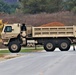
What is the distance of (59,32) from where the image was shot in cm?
4788

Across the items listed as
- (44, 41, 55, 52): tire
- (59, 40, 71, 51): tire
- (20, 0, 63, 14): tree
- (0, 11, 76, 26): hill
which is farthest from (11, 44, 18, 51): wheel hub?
(20, 0, 63, 14): tree

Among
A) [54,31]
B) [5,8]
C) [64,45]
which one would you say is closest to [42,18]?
[5,8]

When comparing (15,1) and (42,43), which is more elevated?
(15,1)

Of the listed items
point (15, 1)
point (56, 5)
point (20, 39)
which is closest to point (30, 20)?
point (56, 5)

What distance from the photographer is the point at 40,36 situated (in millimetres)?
47594

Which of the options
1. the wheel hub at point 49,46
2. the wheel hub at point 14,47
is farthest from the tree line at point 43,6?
the wheel hub at point 14,47

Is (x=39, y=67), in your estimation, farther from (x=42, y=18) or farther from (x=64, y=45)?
(x=42, y=18)

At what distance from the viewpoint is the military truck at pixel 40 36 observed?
47.0 metres

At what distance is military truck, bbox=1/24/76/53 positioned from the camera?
1852 inches

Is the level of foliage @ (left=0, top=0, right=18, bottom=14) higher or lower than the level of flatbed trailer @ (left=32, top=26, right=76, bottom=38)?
higher

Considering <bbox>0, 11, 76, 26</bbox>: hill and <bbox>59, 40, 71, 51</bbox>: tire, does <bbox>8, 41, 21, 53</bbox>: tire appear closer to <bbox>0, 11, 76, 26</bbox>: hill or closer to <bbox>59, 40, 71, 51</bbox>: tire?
<bbox>59, 40, 71, 51</bbox>: tire

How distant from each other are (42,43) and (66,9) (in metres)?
53.5

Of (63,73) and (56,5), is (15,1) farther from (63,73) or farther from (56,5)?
(63,73)

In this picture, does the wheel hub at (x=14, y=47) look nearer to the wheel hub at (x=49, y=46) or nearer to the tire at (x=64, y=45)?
the wheel hub at (x=49, y=46)
